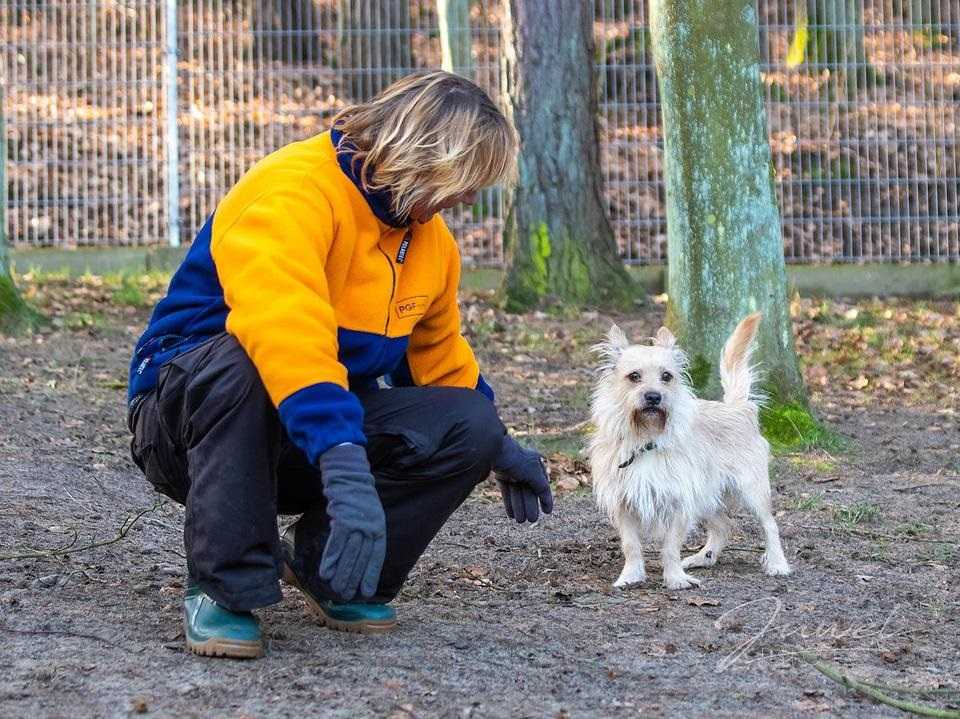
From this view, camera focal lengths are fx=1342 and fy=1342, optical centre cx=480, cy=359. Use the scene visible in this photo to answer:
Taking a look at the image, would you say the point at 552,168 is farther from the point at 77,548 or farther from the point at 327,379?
the point at 327,379

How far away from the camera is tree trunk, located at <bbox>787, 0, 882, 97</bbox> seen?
Result: 11641 mm

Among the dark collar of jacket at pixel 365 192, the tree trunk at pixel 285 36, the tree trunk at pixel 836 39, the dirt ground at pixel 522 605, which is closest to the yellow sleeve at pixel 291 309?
the dark collar of jacket at pixel 365 192

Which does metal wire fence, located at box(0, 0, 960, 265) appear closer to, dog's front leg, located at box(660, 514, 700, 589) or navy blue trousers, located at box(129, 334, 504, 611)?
dog's front leg, located at box(660, 514, 700, 589)

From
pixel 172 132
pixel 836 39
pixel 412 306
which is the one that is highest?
pixel 836 39

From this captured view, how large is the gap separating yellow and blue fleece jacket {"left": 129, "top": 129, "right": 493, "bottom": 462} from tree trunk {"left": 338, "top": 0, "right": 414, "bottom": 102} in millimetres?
8323

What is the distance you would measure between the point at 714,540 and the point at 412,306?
202 cm

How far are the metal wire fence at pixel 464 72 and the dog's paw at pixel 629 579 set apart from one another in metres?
7.09

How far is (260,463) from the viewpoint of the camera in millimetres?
3377

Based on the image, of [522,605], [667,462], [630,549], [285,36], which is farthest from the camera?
[285,36]

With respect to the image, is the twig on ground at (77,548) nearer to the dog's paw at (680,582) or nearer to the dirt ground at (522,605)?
the dirt ground at (522,605)

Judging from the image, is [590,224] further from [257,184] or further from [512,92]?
[257,184]

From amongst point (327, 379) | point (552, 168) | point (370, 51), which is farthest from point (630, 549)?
point (370, 51)

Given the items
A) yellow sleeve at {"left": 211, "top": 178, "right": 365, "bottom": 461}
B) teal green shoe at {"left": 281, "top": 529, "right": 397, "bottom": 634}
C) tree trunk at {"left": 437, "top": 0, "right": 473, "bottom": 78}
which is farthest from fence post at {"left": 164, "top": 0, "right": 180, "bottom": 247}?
yellow sleeve at {"left": 211, "top": 178, "right": 365, "bottom": 461}

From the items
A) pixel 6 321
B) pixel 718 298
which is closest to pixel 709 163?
pixel 718 298
